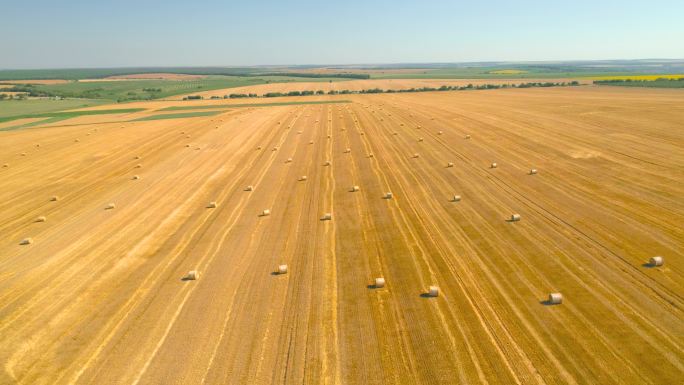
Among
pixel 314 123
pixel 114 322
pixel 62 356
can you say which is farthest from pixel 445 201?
pixel 314 123

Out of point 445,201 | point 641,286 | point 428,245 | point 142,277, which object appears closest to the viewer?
point 641,286

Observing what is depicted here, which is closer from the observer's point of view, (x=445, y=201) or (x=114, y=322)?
(x=114, y=322)

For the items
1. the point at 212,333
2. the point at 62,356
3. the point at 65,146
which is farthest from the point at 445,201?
the point at 65,146

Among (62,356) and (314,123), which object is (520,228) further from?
(314,123)

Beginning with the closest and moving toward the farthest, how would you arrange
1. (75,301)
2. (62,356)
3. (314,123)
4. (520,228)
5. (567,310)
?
(62,356) < (567,310) < (75,301) < (520,228) < (314,123)

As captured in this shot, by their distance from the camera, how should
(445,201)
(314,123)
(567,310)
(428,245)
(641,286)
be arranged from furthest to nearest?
(314,123), (445,201), (428,245), (641,286), (567,310)

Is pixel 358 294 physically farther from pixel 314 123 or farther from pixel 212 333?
pixel 314 123
